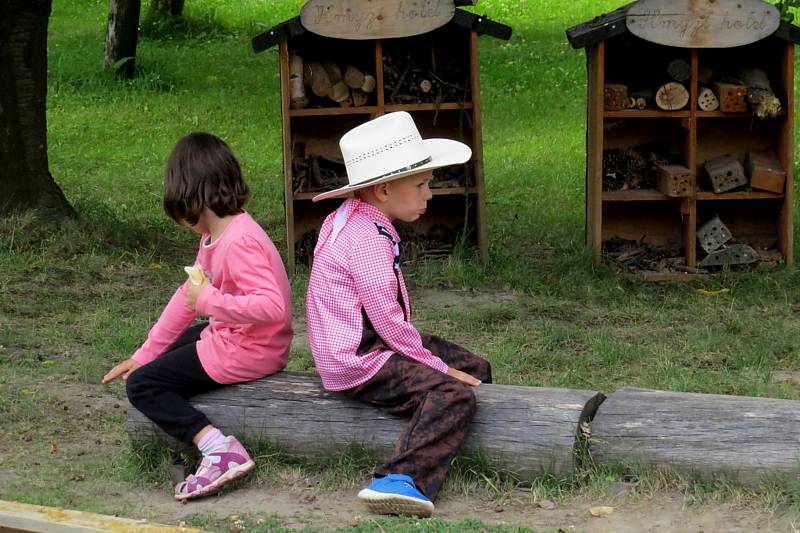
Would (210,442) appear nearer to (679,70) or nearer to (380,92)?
(380,92)

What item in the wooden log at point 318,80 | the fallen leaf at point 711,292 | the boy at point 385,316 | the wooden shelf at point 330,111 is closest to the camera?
the boy at point 385,316

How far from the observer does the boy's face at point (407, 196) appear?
4562 mm

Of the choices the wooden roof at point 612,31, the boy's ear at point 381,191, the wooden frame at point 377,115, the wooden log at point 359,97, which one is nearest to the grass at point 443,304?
the wooden frame at point 377,115

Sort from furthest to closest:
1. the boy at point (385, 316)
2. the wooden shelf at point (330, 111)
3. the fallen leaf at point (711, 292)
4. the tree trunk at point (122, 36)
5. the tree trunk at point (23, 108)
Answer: the tree trunk at point (122, 36), the tree trunk at point (23, 108), the wooden shelf at point (330, 111), the fallen leaf at point (711, 292), the boy at point (385, 316)

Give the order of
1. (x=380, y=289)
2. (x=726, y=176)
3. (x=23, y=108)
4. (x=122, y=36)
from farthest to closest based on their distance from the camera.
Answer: (x=122, y=36), (x=23, y=108), (x=726, y=176), (x=380, y=289)

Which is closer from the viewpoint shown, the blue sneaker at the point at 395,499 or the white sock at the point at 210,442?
the blue sneaker at the point at 395,499

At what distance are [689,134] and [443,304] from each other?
2.11 meters

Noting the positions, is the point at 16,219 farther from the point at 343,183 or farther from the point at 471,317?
the point at 471,317

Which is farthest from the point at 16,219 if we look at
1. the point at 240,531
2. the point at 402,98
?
the point at 240,531

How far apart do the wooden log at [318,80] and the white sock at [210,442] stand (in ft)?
14.1

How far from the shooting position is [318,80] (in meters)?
8.45

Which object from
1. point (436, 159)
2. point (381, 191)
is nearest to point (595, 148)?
point (436, 159)

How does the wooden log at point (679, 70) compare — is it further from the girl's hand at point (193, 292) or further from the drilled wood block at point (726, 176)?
the girl's hand at point (193, 292)

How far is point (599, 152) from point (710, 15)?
A: 1.16m
